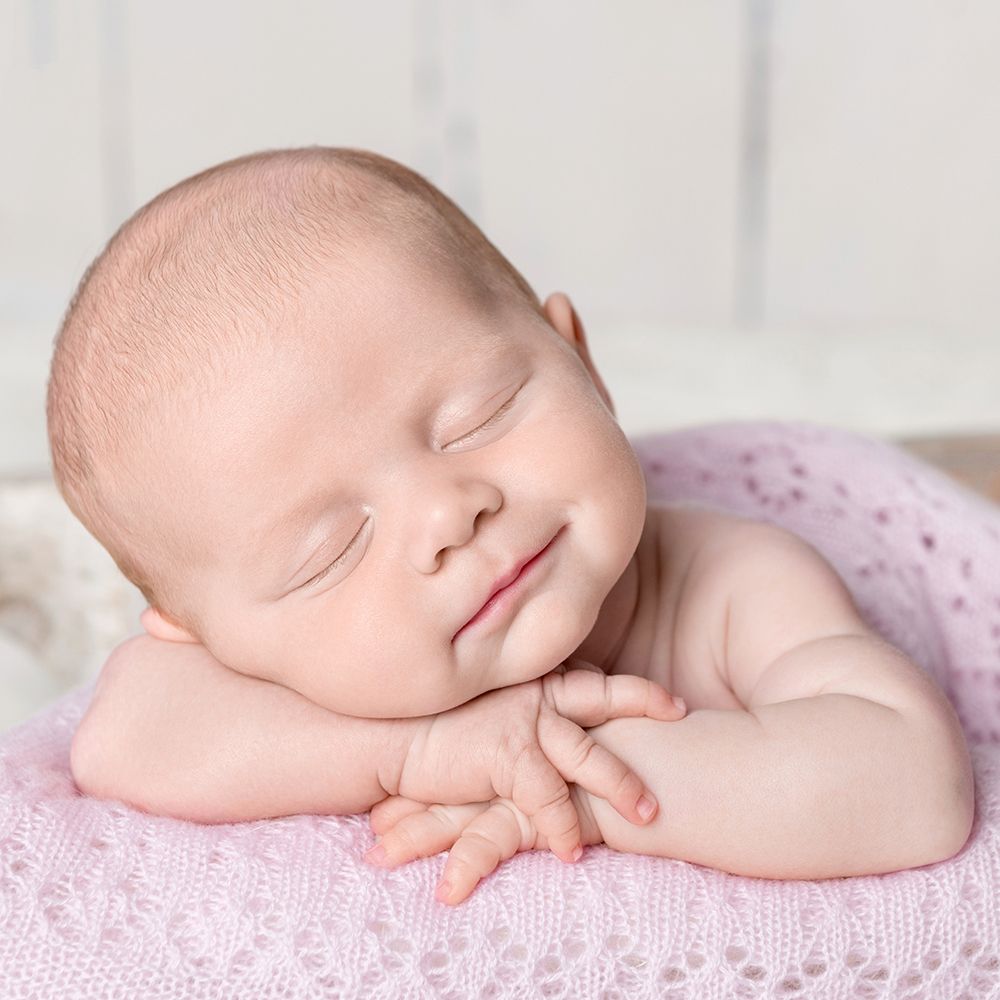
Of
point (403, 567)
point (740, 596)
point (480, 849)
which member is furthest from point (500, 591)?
point (740, 596)

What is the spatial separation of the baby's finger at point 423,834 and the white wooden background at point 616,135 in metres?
1.45

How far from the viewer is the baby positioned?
0.93m

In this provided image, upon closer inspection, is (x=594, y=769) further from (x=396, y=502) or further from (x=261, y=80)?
(x=261, y=80)

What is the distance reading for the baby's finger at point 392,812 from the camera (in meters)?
1.00

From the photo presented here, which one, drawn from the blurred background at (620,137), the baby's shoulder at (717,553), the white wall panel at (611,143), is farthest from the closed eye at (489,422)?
the white wall panel at (611,143)

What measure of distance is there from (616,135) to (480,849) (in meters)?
2.03

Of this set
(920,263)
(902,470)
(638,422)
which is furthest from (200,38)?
(902,470)

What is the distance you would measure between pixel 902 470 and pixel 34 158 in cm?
184

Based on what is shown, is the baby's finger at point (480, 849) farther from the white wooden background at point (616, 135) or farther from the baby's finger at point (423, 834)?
the white wooden background at point (616, 135)

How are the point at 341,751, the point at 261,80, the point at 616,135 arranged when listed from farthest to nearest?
1. the point at 616,135
2. the point at 261,80
3. the point at 341,751

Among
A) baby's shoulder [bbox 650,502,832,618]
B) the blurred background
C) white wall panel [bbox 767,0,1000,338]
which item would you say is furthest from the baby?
white wall panel [bbox 767,0,1000,338]

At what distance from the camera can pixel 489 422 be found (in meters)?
0.97

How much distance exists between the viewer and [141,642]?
1.15 meters

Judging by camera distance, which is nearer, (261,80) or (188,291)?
(188,291)
